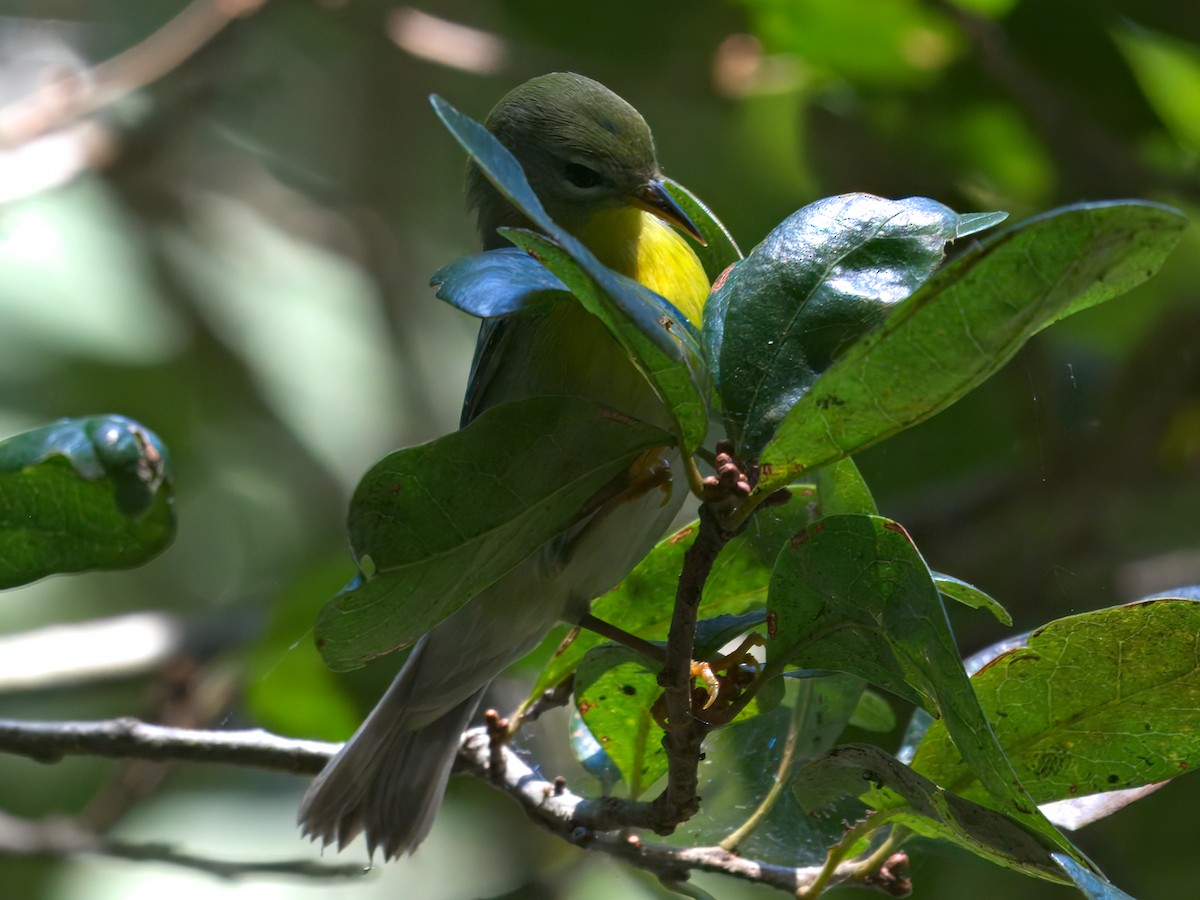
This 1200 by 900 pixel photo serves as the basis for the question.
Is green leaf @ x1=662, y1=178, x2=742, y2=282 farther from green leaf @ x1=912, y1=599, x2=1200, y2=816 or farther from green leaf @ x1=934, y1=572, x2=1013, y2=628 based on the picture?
green leaf @ x1=912, y1=599, x2=1200, y2=816

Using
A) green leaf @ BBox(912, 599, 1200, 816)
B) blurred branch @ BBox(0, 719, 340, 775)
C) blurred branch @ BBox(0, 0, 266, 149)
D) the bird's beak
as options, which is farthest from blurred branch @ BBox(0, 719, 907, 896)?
blurred branch @ BBox(0, 0, 266, 149)

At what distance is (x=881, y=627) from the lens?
104cm

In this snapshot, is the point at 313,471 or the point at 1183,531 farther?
the point at 313,471

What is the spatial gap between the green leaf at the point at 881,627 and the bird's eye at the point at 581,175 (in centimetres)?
96

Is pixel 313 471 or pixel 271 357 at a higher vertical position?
pixel 271 357

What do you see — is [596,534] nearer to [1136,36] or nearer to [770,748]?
[770,748]

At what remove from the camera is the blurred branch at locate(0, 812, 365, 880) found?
213cm

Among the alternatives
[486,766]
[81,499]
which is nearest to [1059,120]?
[486,766]

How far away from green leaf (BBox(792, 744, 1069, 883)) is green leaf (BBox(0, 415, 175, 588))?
763mm

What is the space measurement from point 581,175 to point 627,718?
2.74ft

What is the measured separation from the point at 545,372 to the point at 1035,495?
1792mm

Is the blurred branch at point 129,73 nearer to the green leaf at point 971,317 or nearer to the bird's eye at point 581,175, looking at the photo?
the bird's eye at point 581,175

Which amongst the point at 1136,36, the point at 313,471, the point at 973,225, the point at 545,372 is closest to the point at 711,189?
the point at 1136,36

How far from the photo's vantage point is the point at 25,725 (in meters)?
1.75
